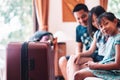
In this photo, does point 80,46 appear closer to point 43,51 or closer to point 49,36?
point 49,36

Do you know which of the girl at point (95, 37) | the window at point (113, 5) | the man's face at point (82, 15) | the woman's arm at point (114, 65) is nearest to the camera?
the woman's arm at point (114, 65)

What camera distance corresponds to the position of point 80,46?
287 cm

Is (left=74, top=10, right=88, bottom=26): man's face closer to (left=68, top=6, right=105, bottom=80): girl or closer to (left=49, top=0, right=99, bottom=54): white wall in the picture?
(left=68, top=6, right=105, bottom=80): girl

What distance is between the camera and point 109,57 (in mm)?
2086

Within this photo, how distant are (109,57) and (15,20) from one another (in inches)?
96.9

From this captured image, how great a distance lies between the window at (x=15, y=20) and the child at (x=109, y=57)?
2.31m

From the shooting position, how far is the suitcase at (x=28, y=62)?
5.66ft

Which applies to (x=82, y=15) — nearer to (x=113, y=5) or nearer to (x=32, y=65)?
(x=32, y=65)

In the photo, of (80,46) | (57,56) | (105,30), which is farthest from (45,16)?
(105,30)

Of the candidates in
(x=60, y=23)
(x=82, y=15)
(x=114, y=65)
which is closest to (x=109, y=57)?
(x=114, y=65)

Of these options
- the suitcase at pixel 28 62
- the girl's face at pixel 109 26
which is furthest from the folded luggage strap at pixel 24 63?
the girl's face at pixel 109 26

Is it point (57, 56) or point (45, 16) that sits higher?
point (45, 16)

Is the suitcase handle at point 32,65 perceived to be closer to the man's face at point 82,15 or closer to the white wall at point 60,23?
the man's face at point 82,15

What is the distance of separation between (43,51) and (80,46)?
3.96 ft
